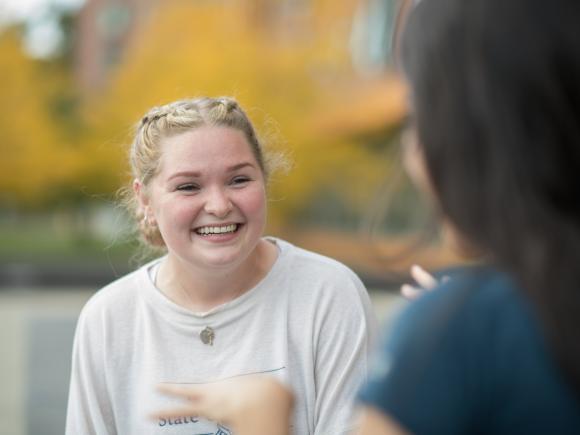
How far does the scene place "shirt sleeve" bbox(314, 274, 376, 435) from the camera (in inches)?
92.7

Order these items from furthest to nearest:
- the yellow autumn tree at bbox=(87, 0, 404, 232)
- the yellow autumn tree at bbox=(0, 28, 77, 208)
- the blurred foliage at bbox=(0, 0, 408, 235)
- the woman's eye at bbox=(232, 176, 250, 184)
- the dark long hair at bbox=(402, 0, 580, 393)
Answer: the yellow autumn tree at bbox=(0, 28, 77, 208)
the blurred foliage at bbox=(0, 0, 408, 235)
the yellow autumn tree at bbox=(87, 0, 404, 232)
the woman's eye at bbox=(232, 176, 250, 184)
the dark long hair at bbox=(402, 0, 580, 393)

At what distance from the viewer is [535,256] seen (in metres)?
1.05

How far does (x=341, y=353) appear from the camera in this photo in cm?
240

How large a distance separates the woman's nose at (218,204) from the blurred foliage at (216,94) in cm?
1775

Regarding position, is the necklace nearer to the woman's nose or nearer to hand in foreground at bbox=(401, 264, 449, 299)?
the woman's nose

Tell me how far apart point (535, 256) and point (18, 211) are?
129 ft

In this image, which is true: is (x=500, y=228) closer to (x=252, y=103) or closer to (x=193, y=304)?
(x=193, y=304)

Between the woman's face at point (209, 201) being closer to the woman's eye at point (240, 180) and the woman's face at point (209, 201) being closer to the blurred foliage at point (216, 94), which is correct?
the woman's eye at point (240, 180)

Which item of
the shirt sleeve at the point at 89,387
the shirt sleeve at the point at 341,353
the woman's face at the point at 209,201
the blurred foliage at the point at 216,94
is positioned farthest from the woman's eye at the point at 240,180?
the blurred foliage at the point at 216,94

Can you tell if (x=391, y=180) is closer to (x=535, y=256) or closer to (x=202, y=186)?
(x=535, y=256)

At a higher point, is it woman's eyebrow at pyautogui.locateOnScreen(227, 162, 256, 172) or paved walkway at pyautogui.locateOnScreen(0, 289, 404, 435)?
woman's eyebrow at pyautogui.locateOnScreen(227, 162, 256, 172)

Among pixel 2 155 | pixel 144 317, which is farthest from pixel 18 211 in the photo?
pixel 144 317

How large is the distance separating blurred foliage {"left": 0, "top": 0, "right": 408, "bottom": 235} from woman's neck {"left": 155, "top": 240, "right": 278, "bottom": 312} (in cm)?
1759

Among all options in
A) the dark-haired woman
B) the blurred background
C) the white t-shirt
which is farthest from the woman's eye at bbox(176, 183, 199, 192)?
the blurred background
